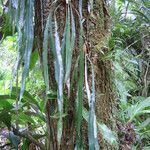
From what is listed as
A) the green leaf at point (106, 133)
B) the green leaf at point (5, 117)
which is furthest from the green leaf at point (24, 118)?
the green leaf at point (106, 133)

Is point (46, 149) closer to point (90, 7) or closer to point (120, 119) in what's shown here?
point (120, 119)

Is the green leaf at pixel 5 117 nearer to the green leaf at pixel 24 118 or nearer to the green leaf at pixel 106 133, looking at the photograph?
the green leaf at pixel 24 118

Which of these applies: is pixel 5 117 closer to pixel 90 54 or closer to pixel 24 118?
pixel 24 118

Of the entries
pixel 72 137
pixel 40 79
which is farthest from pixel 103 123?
pixel 40 79

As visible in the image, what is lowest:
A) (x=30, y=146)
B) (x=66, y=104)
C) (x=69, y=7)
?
(x=30, y=146)

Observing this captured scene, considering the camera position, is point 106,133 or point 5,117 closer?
point 106,133

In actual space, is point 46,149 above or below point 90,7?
below

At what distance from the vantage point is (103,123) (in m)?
0.85

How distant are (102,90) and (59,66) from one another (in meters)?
0.19

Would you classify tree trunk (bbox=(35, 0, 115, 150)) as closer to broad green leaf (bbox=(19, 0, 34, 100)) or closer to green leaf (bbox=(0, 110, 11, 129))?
broad green leaf (bbox=(19, 0, 34, 100))

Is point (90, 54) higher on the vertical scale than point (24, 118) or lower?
higher

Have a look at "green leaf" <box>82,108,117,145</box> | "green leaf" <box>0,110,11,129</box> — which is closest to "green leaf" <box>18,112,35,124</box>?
"green leaf" <box>0,110,11,129</box>

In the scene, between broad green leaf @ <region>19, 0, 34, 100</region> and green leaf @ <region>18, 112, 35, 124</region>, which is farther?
green leaf @ <region>18, 112, 35, 124</region>

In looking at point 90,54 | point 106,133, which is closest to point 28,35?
point 90,54
